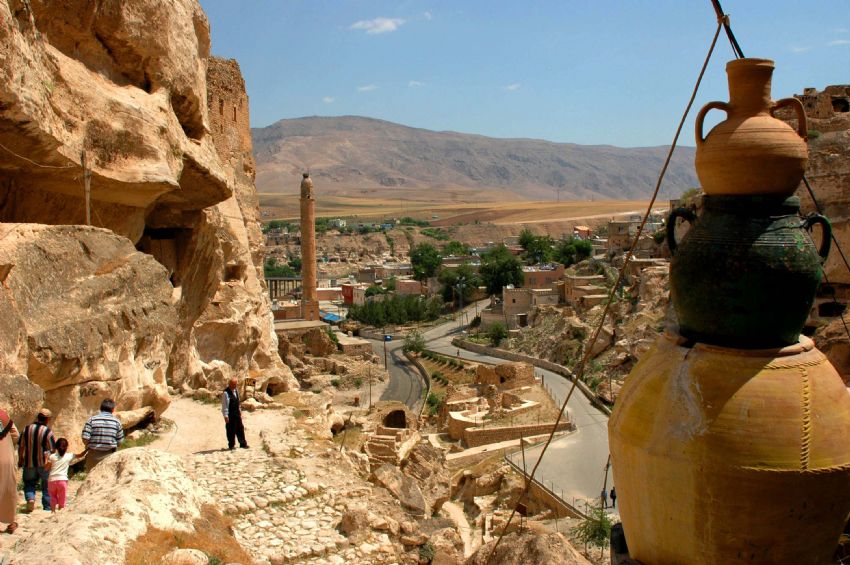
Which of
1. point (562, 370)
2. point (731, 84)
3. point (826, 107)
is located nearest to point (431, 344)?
point (562, 370)

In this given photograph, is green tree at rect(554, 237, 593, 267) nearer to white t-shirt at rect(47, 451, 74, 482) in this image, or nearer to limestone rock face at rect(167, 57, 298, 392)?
limestone rock face at rect(167, 57, 298, 392)

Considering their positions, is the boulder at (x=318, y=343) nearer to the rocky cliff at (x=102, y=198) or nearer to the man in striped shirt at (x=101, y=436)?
the rocky cliff at (x=102, y=198)

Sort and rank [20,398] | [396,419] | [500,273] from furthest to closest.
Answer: [500,273] < [396,419] < [20,398]

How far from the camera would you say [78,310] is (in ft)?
27.6

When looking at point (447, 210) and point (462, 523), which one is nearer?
point (462, 523)

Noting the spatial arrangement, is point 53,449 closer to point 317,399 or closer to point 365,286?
point 317,399

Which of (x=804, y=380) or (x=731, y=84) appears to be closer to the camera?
(x=804, y=380)

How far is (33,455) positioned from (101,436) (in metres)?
0.88

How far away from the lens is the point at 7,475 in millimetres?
5609

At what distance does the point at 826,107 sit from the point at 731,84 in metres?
29.5

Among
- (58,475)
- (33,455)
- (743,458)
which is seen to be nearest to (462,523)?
(58,475)

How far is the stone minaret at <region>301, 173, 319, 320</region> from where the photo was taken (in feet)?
138

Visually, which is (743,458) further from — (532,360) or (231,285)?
(532,360)

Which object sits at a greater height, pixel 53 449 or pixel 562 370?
pixel 53 449
